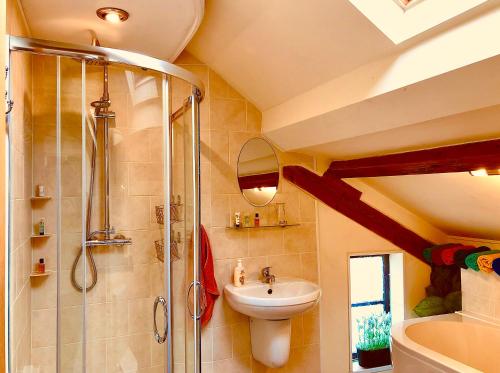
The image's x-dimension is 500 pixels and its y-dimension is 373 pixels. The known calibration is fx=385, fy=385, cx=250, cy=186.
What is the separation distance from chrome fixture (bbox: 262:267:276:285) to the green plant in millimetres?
1139

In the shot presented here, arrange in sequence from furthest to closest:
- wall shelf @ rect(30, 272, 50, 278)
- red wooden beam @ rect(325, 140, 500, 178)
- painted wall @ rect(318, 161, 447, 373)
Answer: painted wall @ rect(318, 161, 447, 373) → red wooden beam @ rect(325, 140, 500, 178) → wall shelf @ rect(30, 272, 50, 278)

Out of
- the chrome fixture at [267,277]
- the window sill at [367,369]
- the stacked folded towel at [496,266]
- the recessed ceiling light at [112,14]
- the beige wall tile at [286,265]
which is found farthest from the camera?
the window sill at [367,369]

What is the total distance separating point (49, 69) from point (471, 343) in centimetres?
301

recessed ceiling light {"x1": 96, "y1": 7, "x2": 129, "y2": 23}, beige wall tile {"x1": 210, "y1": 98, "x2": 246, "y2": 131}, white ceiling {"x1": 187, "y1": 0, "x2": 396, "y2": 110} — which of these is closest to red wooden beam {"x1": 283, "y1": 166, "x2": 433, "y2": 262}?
beige wall tile {"x1": 210, "y1": 98, "x2": 246, "y2": 131}

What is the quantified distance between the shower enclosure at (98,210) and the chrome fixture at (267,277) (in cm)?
97

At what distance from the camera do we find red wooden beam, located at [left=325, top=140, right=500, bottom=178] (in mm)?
2052

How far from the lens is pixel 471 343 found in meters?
2.65

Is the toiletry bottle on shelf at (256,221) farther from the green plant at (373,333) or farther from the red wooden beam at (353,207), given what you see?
the green plant at (373,333)

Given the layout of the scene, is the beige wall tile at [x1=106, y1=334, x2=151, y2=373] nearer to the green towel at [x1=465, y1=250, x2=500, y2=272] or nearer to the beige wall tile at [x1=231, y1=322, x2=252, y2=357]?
the beige wall tile at [x1=231, y1=322, x2=252, y2=357]

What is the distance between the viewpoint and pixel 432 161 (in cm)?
232

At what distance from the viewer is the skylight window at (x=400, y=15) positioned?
1569 millimetres

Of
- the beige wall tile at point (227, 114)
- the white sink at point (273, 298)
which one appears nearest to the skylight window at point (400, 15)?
the beige wall tile at point (227, 114)

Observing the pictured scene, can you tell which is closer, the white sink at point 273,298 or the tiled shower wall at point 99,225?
the tiled shower wall at point 99,225

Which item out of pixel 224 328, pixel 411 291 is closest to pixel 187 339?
pixel 224 328
